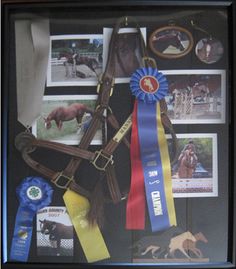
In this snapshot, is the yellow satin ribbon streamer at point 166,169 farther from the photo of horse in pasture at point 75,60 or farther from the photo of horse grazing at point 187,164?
the photo of horse in pasture at point 75,60

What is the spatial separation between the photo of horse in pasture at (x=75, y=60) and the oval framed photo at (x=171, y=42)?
0.10m

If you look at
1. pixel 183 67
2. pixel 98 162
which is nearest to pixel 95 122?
pixel 98 162

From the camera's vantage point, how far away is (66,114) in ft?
1.92

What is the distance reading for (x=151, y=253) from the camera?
573 millimetres

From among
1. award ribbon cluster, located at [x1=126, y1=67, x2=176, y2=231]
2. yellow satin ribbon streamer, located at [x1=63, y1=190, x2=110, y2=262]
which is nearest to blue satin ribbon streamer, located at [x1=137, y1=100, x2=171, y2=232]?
award ribbon cluster, located at [x1=126, y1=67, x2=176, y2=231]

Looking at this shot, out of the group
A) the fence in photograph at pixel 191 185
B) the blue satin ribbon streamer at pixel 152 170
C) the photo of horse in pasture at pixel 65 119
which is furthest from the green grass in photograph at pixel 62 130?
the fence in photograph at pixel 191 185

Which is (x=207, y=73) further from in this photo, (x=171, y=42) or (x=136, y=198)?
(x=136, y=198)

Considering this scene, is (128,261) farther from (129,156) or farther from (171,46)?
(171,46)

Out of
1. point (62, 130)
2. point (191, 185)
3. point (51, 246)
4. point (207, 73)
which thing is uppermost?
point (207, 73)

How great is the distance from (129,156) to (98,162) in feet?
0.19

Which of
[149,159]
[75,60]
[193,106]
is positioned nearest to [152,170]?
[149,159]

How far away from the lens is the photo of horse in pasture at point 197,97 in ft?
1.91

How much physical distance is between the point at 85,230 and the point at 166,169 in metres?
0.18

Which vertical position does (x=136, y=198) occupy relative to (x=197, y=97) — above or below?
below
